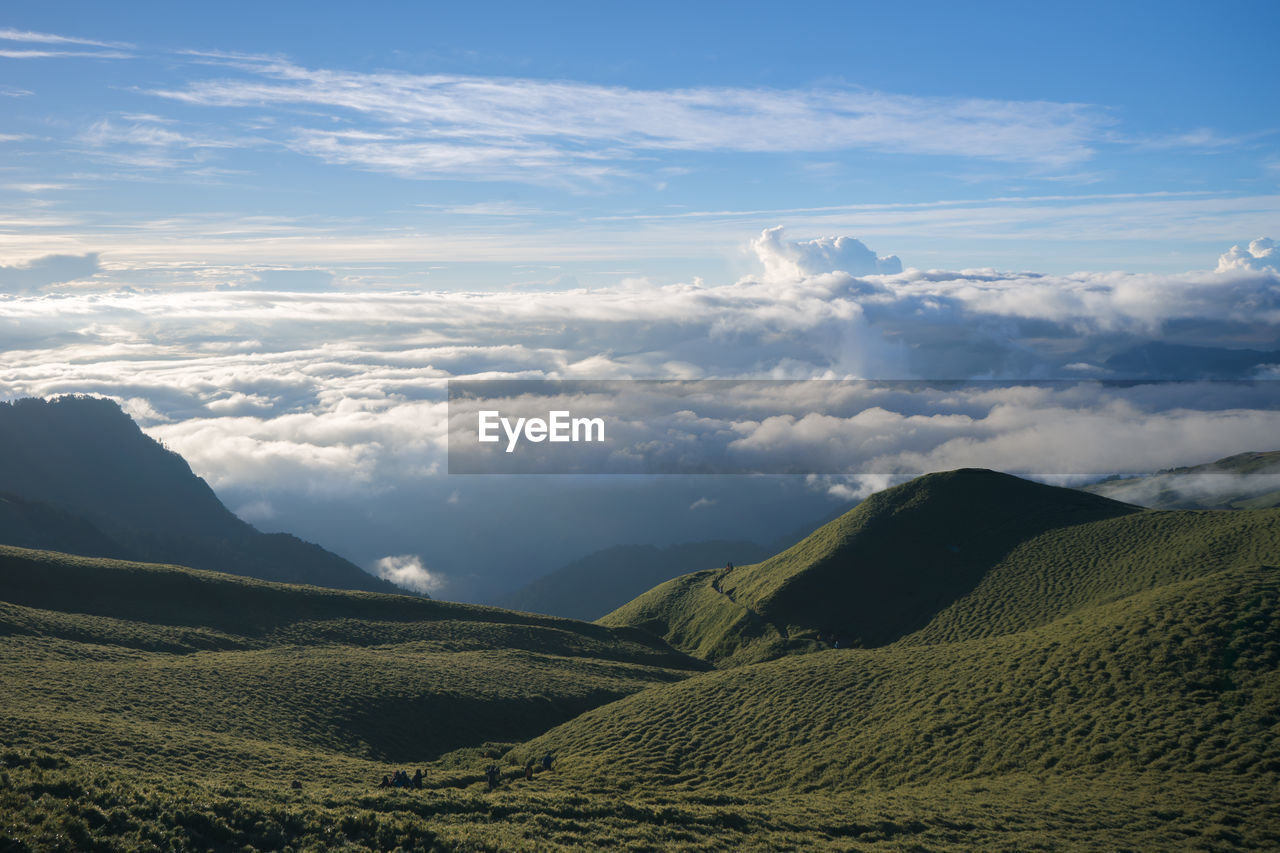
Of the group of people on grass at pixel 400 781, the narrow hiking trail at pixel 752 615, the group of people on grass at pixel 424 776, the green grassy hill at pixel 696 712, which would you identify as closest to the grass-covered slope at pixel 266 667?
the green grassy hill at pixel 696 712

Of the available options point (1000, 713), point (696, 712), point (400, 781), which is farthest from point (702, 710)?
point (400, 781)

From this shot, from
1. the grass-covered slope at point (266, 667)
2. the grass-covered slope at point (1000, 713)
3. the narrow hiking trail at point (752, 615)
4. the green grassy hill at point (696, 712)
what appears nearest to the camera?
the green grassy hill at point (696, 712)

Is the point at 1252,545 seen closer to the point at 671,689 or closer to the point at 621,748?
the point at 671,689

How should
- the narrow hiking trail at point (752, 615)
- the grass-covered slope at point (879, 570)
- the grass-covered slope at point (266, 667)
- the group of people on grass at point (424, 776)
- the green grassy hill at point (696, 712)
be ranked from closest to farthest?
the green grassy hill at point (696, 712) < the group of people on grass at point (424, 776) < the grass-covered slope at point (266, 667) < the grass-covered slope at point (879, 570) < the narrow hiking trail at point (752, 615)

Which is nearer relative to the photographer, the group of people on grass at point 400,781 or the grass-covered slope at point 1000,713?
the group of people on grass at point 400,781

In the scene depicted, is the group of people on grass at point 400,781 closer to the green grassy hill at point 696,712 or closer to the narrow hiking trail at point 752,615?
the green grassy hill at point 696,712

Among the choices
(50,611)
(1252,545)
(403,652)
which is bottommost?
(403,652)

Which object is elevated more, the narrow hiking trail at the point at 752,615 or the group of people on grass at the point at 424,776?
the group of people on grass at the point at 424,776

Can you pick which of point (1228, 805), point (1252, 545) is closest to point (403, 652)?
point (1228, 805)
